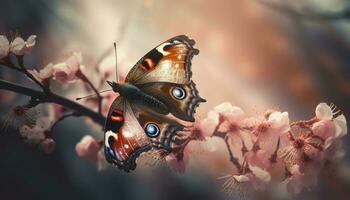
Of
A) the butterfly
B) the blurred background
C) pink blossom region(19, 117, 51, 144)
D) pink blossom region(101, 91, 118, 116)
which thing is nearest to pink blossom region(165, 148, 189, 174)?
the butterfly

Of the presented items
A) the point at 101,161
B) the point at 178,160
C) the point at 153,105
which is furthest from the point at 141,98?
the point at 101,161

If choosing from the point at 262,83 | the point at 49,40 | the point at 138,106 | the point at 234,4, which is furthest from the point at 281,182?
the point at 49,40

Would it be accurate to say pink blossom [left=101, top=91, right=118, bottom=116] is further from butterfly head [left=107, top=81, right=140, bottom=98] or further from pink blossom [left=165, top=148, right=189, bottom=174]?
pink blossom [left=165, top=148, right=189, bottom=174]

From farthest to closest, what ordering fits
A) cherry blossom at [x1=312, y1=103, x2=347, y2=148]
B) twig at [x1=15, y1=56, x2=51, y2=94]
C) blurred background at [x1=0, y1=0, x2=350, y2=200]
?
blurred background at [x1=0, y1=0, x2=350, y2=200]
twig at [x1=15, y1=56, x2=51, y2=94]
cherry blossom at [x1=312, y1=103, x2=347, y2=148]

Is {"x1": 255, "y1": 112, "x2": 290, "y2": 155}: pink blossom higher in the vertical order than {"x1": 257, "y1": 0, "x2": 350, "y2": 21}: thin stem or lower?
lower

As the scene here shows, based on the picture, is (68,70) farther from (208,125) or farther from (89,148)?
(208,125)

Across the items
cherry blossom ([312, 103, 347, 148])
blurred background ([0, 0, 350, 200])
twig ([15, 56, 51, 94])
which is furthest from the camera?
blurred background ([0, 0, 350, 200])

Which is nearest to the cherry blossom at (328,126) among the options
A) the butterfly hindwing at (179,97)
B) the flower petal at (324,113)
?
the flower petal at (324,113)

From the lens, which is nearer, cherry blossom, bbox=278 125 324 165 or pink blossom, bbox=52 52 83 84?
cherry blossom, bbox=278 125 324 165
